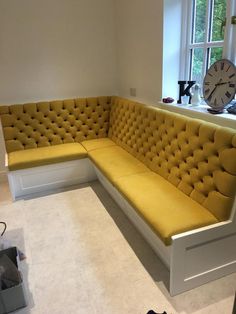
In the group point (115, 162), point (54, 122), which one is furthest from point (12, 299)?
point (54, 122)

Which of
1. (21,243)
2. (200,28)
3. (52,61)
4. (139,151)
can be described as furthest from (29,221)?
(200,28)

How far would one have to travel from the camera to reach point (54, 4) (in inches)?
120

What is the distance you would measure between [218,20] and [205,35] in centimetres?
17

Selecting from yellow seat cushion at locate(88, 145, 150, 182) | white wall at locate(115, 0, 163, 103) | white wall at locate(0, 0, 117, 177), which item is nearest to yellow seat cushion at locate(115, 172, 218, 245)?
yellow seat cushion at locate(88, 145, 150, 182)

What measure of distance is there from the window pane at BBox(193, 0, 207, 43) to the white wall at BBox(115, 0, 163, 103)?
325 mm

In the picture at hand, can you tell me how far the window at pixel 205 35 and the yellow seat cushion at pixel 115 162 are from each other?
102 centimetres

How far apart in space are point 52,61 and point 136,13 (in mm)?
1144

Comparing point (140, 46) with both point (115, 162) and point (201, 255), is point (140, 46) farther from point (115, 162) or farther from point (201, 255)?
point (201, 255)

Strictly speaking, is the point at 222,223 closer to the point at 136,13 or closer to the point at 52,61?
the point at 136,13

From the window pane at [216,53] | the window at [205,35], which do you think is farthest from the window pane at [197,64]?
the window pane at [216,53]

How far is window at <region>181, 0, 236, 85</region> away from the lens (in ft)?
6.85

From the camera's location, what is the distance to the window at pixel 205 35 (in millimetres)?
2089

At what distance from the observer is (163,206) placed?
177 cm

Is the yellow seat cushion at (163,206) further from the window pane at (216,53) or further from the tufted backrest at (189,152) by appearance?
the window pane at (216,53)
